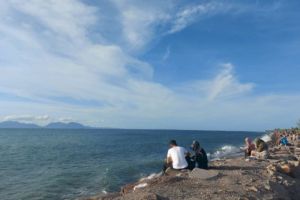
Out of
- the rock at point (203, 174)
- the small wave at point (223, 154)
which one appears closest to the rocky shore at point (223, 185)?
the rock at point (203, 174)

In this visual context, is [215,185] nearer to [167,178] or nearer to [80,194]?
[167,178]

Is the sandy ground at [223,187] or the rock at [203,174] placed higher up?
the rock at [203,174]

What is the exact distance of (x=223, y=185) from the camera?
461 inches

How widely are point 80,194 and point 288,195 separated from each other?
11.5m

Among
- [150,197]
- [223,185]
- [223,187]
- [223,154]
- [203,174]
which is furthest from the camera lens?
[223,154]

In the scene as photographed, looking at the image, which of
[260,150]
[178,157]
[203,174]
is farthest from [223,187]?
[260,150]

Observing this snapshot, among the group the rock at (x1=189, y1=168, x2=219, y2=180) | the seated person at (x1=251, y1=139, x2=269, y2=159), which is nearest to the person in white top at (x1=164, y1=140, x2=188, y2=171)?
the rock at (x1=189, y1=168, x2=219, y2=180)

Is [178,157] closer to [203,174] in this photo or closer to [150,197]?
[203,174]

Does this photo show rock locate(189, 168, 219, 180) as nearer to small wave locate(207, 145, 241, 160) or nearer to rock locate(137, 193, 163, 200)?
rock locate(137, 193, 163, 200)

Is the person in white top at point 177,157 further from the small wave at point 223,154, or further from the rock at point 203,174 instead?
the small wave at point 223,154

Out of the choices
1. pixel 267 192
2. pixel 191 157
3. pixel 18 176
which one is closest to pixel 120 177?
pixel 18 176

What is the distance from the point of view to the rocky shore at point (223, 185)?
10.5 meters

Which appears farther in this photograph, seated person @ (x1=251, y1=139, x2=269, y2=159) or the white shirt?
seated person @ (x1=251, y1=139, x2=269, y2=159)

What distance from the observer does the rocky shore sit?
10508mm
